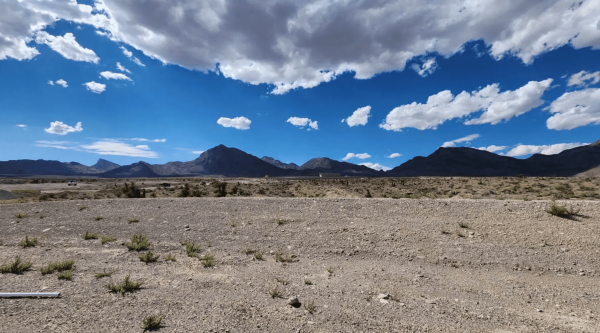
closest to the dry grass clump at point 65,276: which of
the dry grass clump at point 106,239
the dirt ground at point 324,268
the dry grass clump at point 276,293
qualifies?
the dirt ground at point 324,268

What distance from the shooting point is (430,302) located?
6125mm

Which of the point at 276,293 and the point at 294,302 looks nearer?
the point at 294,302

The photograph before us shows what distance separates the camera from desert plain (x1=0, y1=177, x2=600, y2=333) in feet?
17.4

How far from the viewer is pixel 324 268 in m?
8.16

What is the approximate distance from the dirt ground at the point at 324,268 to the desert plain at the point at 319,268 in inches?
1.5

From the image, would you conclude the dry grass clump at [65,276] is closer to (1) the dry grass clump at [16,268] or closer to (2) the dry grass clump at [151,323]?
(1) the dry grass clump at [16,268]

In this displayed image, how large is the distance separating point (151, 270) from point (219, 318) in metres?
3.52

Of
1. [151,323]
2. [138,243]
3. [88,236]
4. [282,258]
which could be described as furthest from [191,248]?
[151,323]

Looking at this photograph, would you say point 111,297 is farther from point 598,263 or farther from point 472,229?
point 598,263

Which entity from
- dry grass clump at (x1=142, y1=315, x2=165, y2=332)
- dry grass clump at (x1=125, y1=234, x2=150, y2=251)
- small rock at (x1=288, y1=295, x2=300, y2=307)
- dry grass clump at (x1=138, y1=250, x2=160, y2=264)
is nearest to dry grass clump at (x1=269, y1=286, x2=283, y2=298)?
small rock at (x1=288, y1=295, x2=300, y2=307)

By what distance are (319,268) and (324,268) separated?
0.15 meters

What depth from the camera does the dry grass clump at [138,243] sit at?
31.3 feet

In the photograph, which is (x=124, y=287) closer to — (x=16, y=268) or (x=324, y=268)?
(x=16, y=268)

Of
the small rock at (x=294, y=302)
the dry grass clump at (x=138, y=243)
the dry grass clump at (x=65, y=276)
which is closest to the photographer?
the small rock at (x=294, y=302)
